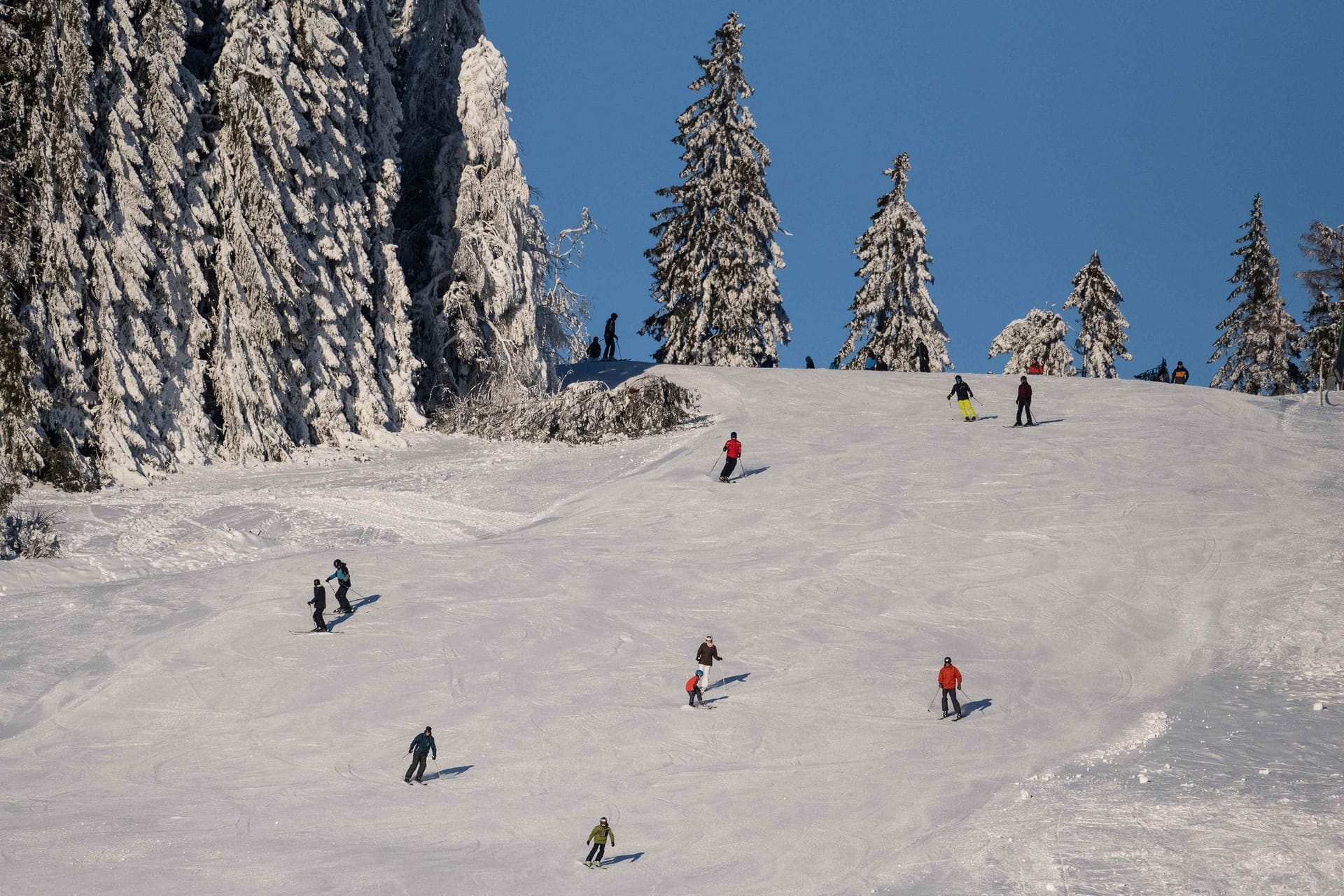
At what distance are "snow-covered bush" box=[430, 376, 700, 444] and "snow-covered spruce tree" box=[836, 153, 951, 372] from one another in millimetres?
14257

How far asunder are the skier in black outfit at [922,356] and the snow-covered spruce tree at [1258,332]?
43.3 feet

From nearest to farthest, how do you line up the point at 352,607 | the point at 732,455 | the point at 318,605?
the point at 318,605, the point at 352,607, the point at 732,455

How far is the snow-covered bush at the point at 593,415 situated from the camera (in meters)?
40.2

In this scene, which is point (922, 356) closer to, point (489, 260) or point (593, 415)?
point (593, 415)

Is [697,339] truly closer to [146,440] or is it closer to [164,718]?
[146,440]

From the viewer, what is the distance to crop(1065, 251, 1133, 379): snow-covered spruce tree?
187ft

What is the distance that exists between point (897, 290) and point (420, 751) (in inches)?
1480

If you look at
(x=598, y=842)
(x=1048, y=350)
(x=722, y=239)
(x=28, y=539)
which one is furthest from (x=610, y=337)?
(x=598, y=842)

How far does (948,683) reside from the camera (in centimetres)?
2127

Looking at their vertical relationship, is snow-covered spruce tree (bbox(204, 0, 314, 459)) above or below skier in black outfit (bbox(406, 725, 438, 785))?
above

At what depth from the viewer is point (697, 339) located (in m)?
51.0

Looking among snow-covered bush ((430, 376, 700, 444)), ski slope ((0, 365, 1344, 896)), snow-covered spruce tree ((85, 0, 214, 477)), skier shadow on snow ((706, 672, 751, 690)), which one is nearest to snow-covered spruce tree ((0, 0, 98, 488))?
snow-covered spruce tree ((85, 0, 214, 477))

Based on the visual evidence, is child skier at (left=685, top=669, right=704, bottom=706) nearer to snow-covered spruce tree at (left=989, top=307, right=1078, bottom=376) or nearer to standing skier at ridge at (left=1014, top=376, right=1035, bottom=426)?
standing skier at ridge at (left=1014, top=376, right=1035, bottom=426)

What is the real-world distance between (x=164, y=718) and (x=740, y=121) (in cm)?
3626
